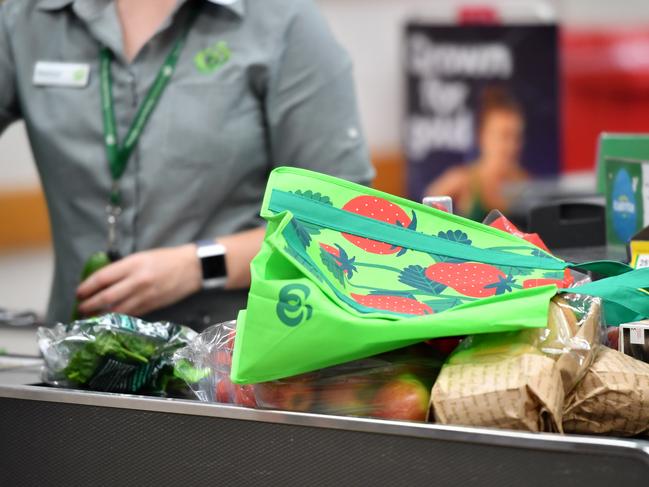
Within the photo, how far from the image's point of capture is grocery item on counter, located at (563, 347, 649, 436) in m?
0.99

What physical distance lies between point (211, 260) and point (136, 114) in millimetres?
291

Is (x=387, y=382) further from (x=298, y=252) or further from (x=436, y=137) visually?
(x=436, y=137)

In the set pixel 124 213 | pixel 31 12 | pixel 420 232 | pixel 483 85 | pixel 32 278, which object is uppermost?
pixel 31 12

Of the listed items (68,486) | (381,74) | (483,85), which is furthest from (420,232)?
(381,74)

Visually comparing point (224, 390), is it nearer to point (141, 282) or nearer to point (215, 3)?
point (141, 282)

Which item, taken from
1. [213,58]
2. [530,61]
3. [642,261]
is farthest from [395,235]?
[530,61]

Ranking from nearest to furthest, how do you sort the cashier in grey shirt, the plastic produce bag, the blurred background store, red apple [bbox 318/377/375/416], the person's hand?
red apple [bbox 318/377/375/416]
the plastic produce bag
the person's hand
the cashier in grey shirt
the blurred background store

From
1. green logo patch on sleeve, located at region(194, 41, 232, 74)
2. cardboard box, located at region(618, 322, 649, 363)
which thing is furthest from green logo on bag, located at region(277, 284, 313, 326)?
green logo patch on sleeve, located at region(194, 41, 232, 74)

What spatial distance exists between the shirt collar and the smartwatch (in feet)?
1.33

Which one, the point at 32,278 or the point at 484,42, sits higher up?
the point at 484,42

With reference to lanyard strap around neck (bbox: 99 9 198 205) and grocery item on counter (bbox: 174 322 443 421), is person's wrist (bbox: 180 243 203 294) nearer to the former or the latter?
lanyard strap around neck (bbox: 99 9 198 205)

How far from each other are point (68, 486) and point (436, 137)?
4425 millimetres

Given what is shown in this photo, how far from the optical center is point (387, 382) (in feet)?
3.33

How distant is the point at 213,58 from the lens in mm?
1882
